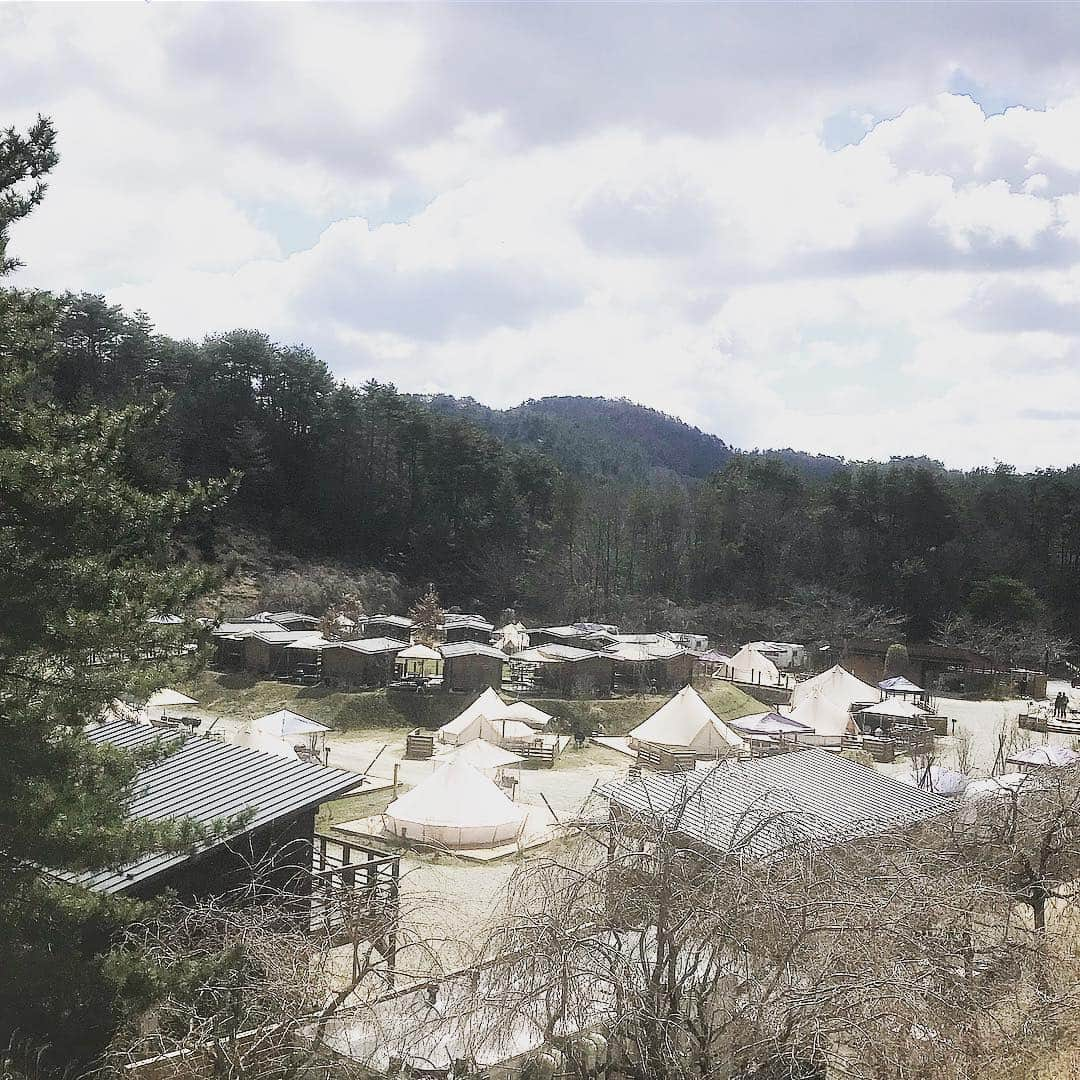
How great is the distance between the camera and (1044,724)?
32.0 meters

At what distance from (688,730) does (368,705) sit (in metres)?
11.0

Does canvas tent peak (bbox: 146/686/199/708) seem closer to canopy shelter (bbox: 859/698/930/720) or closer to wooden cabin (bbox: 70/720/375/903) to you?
wooden cabin (bbox: 70/720/375/903)

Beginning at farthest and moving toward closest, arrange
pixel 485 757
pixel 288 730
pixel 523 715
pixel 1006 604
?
pixel 1006 604
pixel 523 715
pixel 288 730
pixel 485 757

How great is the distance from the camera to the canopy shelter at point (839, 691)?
34206 mm

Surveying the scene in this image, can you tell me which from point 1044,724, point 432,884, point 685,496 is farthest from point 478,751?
point 685,496

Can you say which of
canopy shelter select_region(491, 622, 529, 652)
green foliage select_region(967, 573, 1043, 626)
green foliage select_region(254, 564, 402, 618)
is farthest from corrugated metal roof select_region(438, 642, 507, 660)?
green foliage select_region(967, 573, 1043, 626)

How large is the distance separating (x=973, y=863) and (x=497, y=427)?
→ 458 feet

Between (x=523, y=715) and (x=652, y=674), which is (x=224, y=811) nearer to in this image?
(x=523, y=715)

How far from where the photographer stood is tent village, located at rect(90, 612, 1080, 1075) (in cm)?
1152

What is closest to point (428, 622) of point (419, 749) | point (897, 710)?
point (419, 749)

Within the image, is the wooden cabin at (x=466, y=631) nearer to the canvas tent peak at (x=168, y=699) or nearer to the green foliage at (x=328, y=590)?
the green foliage at (x=328, y=590)

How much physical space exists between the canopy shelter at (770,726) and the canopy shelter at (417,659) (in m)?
11.8

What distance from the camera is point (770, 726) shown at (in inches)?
1070

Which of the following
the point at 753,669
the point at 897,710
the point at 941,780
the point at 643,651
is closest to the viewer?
the point at 941,780
